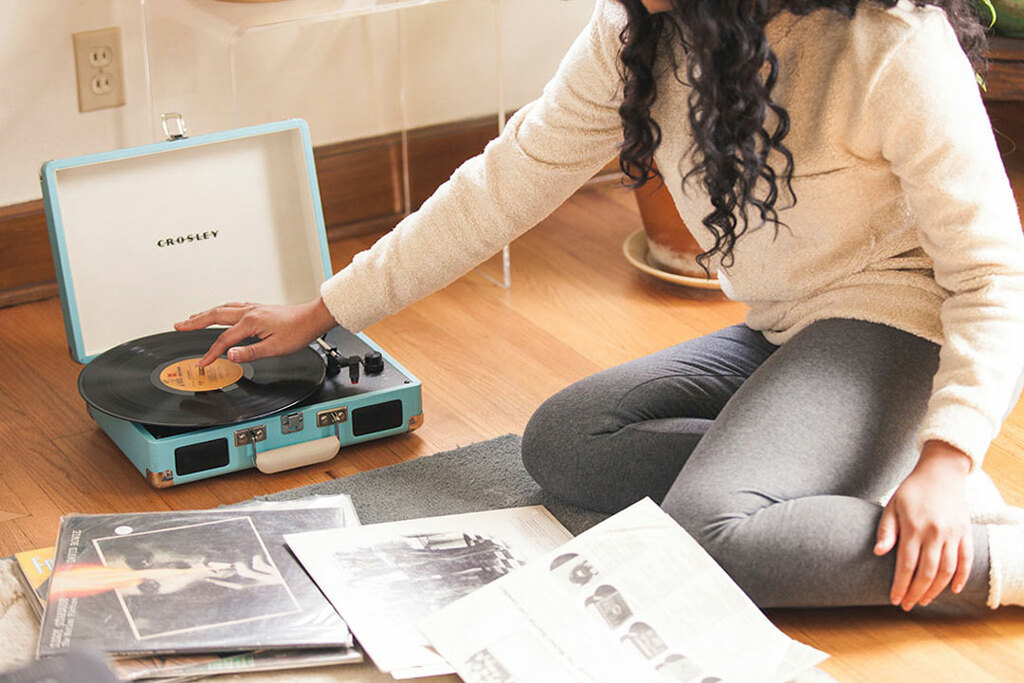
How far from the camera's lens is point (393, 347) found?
74.0 inches

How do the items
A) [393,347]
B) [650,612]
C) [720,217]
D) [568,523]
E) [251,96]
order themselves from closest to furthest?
1. [650,612]
2. [720,217]
3. [568,523]
4. [393,347]
5. [251,96]

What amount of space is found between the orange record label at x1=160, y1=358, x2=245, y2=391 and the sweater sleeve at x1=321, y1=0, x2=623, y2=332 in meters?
0.17

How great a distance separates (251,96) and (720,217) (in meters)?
1.14

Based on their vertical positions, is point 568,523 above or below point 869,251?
below

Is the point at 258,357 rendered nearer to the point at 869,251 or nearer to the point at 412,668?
the point at 412,668

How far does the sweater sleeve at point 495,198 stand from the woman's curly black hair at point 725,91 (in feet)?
0.27

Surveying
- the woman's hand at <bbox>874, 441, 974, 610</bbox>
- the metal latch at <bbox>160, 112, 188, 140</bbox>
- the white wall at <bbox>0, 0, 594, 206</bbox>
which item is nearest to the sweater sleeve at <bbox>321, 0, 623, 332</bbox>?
the metal latch at <bbox>160, 112, 188, 140</bbox>

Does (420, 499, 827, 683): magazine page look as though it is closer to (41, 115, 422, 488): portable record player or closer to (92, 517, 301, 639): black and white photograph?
(92, 517, 301, 639): black and white photograph

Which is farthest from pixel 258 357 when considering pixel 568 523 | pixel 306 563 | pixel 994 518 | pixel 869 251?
pixel 994 518

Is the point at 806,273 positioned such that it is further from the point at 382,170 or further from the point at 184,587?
the point at 382,170

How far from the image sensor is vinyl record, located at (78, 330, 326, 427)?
1453 mm

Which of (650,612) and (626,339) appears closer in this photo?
(650,612)

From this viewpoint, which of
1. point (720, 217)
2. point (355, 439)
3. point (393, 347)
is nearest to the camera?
point (720, 217)

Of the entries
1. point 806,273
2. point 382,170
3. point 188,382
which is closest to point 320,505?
point 188,382
